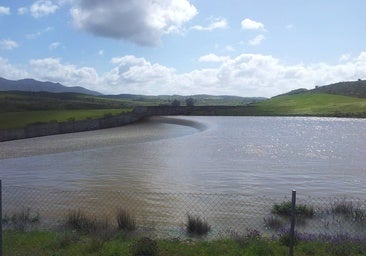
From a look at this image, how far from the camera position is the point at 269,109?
15075 centimetres

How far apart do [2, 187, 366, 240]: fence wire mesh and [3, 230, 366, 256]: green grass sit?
1.76m

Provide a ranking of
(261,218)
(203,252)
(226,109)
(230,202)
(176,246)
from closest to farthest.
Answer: (203,252) → (176,246) → (261,218) → (230,202) → (226,109)

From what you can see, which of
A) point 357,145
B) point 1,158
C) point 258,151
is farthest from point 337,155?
point 1,158

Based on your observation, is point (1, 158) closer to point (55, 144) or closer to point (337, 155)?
point (55, 144)

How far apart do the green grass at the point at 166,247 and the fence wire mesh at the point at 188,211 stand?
5.78ft

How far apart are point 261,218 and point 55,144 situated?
37865mm

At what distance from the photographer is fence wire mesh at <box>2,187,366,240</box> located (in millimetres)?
14438

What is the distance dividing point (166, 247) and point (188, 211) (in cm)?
639

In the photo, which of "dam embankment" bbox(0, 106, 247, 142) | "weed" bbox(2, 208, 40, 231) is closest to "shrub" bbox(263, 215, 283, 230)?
"weed" bbox(2, 208, 40, 231)

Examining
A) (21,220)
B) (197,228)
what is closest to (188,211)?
(197,228)

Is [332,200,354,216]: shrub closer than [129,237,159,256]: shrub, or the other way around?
[129,237,159,256]: shrub

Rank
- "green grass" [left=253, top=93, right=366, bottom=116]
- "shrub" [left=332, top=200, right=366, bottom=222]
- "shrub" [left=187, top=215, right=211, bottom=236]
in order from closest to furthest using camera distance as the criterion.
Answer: "shrub" [left=187, top=215, right=211, bottom=236] < "shrub" [left=332, top=200, right=366, bottom=222] < "green grass" [left=253, top=93, right=366, bottom=116]

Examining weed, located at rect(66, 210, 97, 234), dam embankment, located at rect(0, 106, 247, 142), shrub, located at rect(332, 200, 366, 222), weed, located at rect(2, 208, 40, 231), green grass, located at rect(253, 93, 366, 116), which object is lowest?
dam embankment, located at rect(0, 106, 247, 142)

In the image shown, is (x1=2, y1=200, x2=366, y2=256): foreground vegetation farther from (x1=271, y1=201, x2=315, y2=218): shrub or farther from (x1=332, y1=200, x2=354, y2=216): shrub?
(x1=332, y1=200, x2=354, y2=216): shrub
